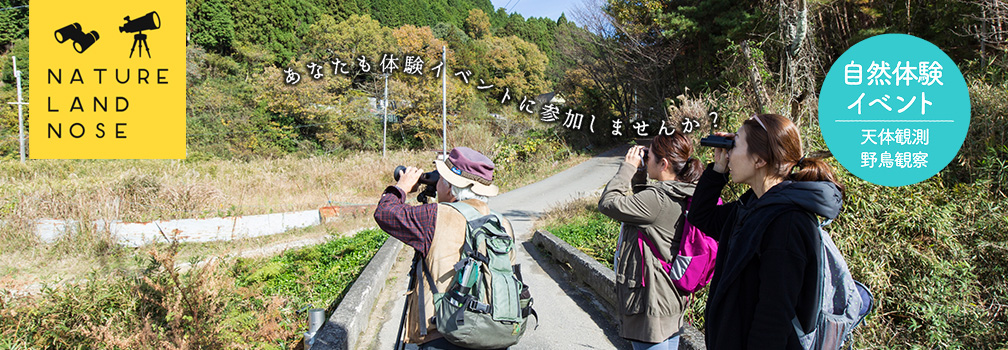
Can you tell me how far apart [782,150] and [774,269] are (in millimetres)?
422

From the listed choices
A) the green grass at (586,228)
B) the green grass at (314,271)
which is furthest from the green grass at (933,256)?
the green grass at (314,271)

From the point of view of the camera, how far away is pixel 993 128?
4969 millimetres

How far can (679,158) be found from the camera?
2531 millimetres

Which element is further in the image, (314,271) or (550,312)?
(314,271)

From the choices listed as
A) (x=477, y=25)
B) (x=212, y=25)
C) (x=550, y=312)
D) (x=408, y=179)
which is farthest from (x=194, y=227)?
(x=477, y=25)

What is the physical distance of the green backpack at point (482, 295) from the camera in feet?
6.50

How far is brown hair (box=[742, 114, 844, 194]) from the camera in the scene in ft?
5.00

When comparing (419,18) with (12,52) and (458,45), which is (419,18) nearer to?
(458,45)

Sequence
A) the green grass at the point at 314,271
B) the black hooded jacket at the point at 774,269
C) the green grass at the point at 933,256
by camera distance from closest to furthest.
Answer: the black hooded jacket at the point at 774,269
the green grass at the point at 933,256
the green grass at the point at 314,271

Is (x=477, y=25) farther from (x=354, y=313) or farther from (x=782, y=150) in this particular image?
(x=782, y=150)

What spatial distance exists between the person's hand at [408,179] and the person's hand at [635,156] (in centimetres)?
114

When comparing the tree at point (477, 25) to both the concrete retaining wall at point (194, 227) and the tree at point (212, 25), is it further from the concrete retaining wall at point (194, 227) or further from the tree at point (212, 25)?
the concrete retaining wall at point (194, 227)

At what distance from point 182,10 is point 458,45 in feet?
115

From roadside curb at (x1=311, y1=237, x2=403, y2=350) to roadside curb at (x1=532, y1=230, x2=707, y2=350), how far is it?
2.10 meters
